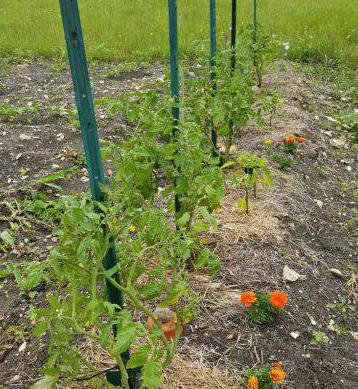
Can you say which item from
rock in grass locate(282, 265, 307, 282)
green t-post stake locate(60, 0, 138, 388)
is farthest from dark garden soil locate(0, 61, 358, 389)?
green t-post stake locate(60, 0, 138, 388)

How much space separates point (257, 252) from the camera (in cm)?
291

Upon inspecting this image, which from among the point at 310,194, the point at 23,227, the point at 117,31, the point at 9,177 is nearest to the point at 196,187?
the point at 23,227

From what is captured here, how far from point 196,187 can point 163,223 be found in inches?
22.5

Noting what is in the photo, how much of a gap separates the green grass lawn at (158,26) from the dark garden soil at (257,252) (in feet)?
6.70

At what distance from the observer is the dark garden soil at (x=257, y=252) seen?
2244 millimetres

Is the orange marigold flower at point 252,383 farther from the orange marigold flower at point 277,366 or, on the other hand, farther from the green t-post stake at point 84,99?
the green t-post stake at point 84,99

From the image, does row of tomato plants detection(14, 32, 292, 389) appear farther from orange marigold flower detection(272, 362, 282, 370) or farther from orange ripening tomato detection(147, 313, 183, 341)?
orange marigold flower detection(272, 362, 282, 370)

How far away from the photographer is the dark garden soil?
224 cm

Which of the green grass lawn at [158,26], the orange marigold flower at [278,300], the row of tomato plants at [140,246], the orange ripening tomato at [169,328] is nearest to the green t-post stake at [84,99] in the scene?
the row of tomato plants at [140,246]

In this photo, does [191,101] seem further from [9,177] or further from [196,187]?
[9,177]

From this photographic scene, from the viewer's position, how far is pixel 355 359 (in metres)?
2.35

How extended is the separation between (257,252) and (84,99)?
172 cm

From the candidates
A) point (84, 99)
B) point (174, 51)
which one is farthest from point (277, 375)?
point (174, 51)

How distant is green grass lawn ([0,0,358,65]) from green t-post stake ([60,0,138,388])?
5.29 metres
